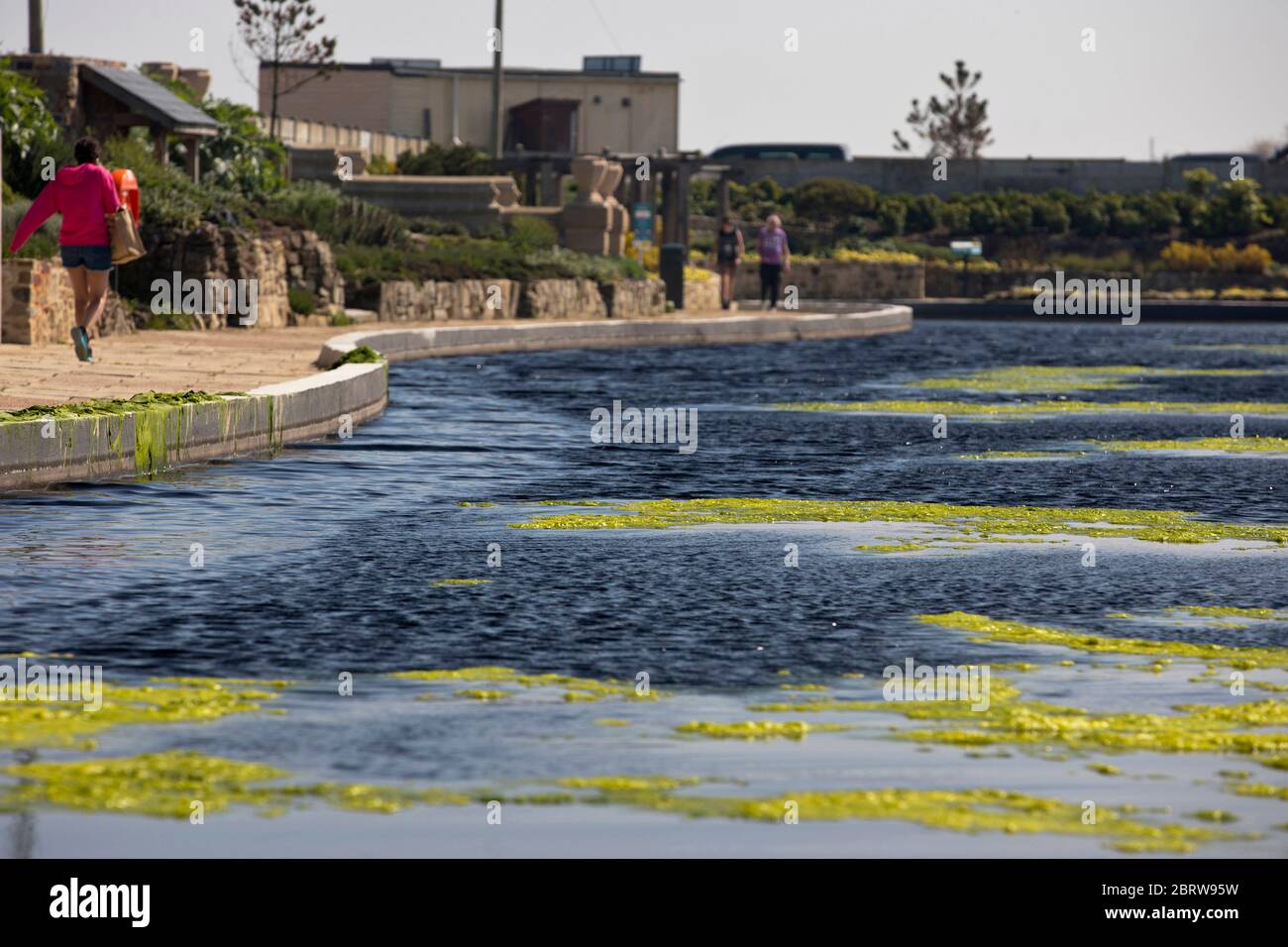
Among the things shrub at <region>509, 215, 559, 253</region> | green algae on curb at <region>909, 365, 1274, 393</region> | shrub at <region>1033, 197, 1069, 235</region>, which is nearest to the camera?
green algae on curb at <region>909, 365, 1274, 393</region>

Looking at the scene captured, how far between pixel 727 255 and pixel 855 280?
21.9m

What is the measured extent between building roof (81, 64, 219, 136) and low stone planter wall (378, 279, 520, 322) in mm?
3636

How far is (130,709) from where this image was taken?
23.7 ft

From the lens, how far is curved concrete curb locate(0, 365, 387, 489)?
13.4 meters

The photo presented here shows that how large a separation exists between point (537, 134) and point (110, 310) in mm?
49929

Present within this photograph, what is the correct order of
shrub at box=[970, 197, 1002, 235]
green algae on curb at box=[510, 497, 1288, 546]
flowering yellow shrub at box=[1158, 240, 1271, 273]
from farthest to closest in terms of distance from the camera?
1. shrub at box=[970, 197, 1002, 235]
2. flowering yellow shrub at box=[1158, 240, 1271, 273]
3. green algae on curb at box=[510, 497, 1288, 546]

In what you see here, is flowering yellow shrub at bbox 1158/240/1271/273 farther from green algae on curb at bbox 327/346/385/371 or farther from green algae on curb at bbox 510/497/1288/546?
green algae on curb at bbox 510/497/1288/546

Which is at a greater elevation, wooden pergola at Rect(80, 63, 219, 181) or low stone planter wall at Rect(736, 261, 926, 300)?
wooden pergola at Rect(80, 63, 219, 181)

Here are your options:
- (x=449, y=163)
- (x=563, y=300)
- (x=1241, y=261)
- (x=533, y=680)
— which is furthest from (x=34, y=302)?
(x=1241, y=261)

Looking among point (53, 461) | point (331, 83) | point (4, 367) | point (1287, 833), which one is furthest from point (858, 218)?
point (1287, 833)

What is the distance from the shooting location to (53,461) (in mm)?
13617

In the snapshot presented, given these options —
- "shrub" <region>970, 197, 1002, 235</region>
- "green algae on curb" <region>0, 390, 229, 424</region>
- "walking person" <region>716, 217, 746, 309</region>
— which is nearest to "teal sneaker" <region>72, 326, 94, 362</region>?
"green algae on curb" <region>0, 390, 229, 424</region>

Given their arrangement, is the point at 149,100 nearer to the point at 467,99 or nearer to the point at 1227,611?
the point at 1227,611

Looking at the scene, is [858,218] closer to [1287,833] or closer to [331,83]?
[331,83]
